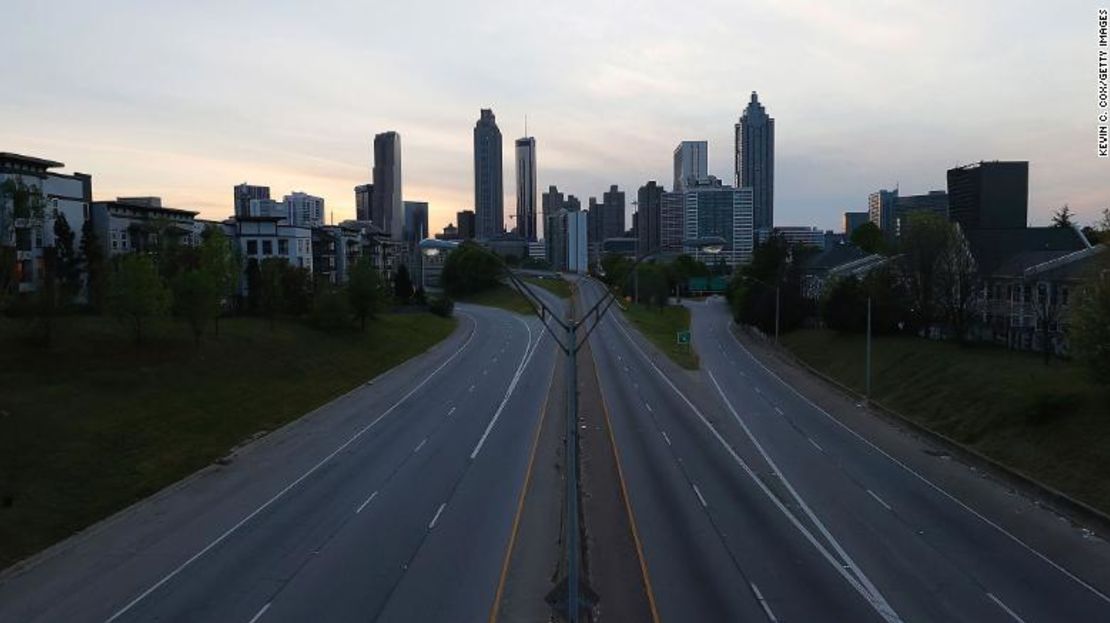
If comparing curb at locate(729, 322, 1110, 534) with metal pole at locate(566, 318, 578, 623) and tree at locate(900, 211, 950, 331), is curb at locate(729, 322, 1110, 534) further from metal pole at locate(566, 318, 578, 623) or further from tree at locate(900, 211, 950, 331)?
tree at locate(900, 211, 950, 331)

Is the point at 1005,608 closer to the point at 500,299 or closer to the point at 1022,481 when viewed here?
the point at 1022,481

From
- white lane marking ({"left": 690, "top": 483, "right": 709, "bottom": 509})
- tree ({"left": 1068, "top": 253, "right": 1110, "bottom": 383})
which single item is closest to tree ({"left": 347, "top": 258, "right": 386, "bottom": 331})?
→ white lane marking ({"left": 690, "top": 483, "right": 709, "bottom": 509})

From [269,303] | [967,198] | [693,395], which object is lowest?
[693,395]

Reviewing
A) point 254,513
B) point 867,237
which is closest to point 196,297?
point 254,513

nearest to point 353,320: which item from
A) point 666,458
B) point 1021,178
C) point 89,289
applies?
point 89,289

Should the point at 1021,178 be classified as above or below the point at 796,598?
above

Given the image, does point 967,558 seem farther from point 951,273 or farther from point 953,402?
point 951,273

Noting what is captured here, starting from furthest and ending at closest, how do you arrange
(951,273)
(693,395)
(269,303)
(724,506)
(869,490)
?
(269,303) → (951,273) → (693,395) → (869,490) → (724,506)
